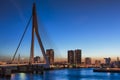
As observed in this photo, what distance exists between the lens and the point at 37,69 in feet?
230

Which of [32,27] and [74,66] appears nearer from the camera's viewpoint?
[32,27]

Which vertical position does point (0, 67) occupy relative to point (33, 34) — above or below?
below

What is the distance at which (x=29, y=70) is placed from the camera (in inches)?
2645

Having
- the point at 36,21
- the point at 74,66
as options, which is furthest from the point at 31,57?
the point at 74,66

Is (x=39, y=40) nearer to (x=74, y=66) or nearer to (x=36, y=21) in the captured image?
(x=36, y=21)

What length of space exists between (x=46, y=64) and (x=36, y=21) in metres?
9.12

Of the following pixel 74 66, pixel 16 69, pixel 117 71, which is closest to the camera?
pixel 16 69

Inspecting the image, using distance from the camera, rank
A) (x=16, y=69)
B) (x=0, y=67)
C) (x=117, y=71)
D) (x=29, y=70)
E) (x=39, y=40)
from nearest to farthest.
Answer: (x=39, y=40) → (x=0, y=67) → (x=29, y=70) → (x=16, y=69) → (x=117, y=71)

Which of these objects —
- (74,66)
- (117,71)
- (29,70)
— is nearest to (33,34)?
(29,70)

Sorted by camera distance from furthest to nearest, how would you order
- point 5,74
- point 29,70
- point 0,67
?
point 29,70, point 0,67, point 5,74

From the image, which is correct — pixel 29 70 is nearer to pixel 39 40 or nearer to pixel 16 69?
pixel 16 69

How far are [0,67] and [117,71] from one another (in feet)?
193

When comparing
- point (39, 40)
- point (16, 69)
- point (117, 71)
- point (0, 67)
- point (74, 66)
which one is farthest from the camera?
point (74, 66)

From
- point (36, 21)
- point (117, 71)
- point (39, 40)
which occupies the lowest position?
point (117, 71)
